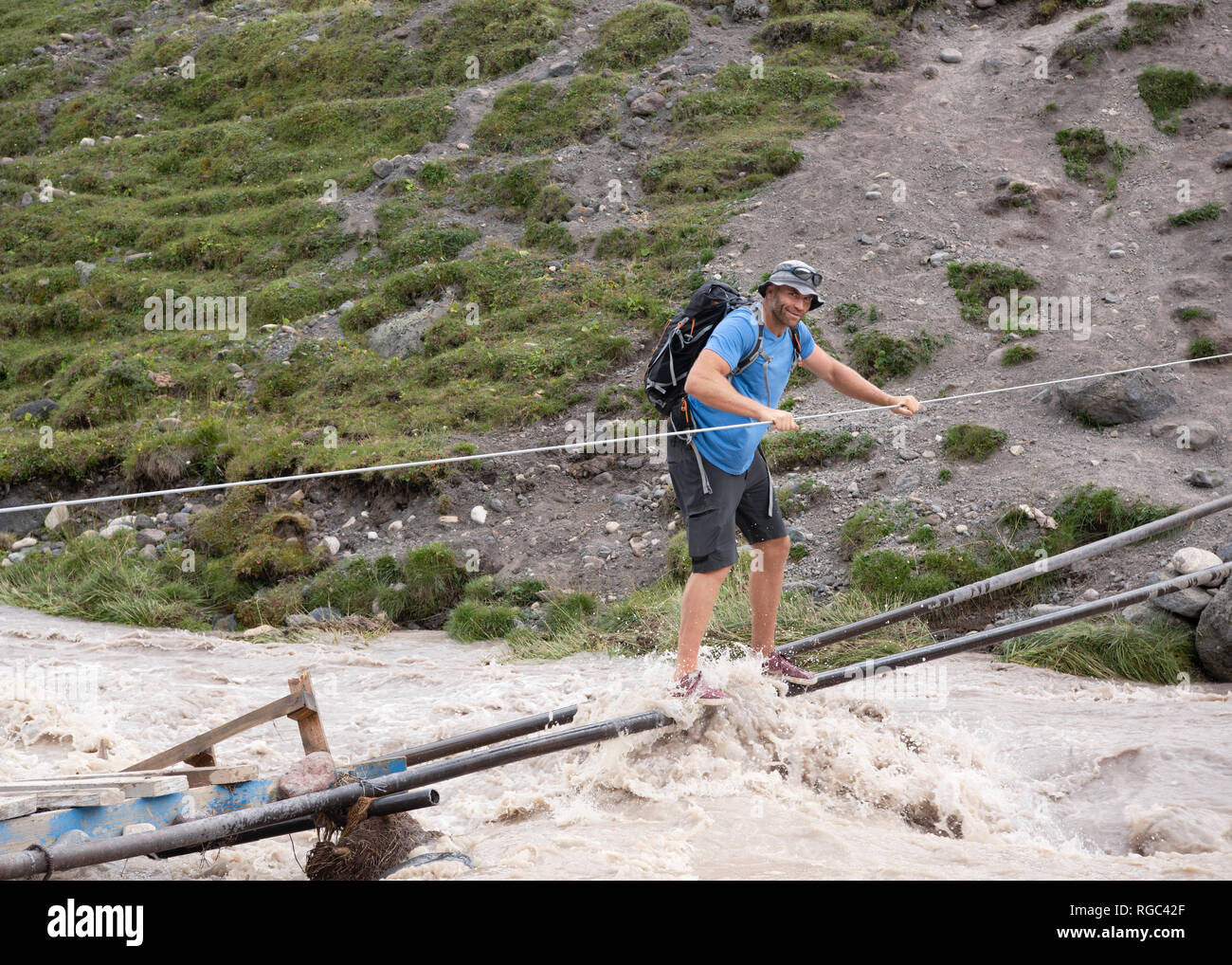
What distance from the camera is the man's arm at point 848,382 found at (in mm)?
5227

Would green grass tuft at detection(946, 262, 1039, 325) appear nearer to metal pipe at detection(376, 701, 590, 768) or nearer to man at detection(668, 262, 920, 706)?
man at detection(668, 262, 920, 706)

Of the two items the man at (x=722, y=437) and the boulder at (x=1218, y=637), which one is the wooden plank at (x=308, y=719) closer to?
the man at (x=722, y=437)

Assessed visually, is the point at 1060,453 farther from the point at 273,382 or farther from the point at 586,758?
the point at 273,382

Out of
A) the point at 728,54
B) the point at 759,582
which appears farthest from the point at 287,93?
the point at 759,582

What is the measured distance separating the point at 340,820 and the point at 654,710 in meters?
1.58

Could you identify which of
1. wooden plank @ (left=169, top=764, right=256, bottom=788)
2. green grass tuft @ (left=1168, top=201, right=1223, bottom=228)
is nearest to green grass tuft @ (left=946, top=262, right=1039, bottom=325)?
green grass tuft @ (left=1168, top=201, right=1223, bottom=228)

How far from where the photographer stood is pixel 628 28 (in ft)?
59.4

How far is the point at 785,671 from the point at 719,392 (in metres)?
1.60

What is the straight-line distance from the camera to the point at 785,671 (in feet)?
17.1

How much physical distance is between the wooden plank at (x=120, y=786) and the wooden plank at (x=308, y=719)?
606 millimetres

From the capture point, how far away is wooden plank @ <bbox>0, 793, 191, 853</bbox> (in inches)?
136

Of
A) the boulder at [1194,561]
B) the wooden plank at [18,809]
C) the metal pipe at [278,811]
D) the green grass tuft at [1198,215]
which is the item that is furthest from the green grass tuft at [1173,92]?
the wooden plank at [18,809]

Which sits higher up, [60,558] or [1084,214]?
[1084,214]

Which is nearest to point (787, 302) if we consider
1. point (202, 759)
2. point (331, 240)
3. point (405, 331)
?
point (202, 759)
